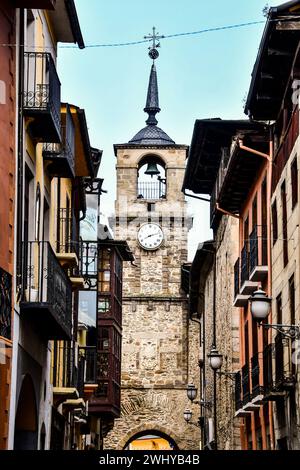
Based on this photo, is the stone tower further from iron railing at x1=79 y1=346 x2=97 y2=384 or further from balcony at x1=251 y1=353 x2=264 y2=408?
balcony at x1=251 y1=353 x2=264 y2=408

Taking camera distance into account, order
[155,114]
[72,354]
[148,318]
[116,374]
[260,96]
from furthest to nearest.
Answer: [155,114]
[148,318]
[116,374]
[72,354]
[260,96]

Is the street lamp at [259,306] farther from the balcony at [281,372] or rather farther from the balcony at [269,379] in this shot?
the balcony at [269,379]

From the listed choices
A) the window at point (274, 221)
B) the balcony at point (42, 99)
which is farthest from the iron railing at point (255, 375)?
the balcony at point (42, 99)

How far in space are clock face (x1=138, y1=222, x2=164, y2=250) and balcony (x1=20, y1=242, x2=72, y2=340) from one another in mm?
50560

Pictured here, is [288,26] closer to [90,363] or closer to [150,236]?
[90,363]

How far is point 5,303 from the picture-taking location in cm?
1853

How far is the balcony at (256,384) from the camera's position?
27927mm

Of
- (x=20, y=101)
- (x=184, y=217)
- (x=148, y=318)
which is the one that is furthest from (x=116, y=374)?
(x=20, y=101)

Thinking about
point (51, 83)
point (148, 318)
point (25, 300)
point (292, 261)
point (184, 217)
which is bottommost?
point (25, 300)

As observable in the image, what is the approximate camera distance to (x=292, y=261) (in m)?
24.5

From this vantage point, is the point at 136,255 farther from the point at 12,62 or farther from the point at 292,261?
the point at 12,62

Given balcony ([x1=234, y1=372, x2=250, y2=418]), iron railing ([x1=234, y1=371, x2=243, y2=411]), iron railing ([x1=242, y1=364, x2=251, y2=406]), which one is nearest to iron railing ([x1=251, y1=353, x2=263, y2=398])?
iron railing ([x1=242, y1=364, x2=251, y2=406])

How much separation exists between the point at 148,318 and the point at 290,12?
166 ft

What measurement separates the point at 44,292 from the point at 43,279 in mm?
379
